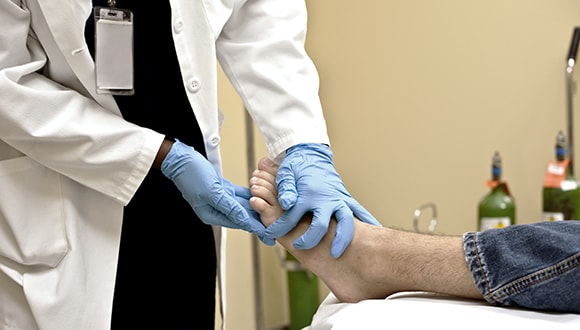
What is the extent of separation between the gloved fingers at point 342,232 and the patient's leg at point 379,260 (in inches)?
1.3

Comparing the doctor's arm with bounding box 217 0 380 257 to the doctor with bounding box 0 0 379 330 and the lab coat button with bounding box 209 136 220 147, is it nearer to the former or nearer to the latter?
the doctor with bounding box 0 0 379 330

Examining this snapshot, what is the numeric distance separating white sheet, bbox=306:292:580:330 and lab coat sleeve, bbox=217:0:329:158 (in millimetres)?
513

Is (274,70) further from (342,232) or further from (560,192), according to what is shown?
(560,192)

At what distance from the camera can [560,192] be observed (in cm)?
276

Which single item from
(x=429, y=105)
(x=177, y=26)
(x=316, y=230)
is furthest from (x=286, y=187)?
(x=429, y=105)

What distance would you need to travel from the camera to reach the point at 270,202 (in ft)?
5.15

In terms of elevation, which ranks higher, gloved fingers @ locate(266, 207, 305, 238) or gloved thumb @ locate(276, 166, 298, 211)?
gloved thumb @ locate(276, 166, 298, 211)

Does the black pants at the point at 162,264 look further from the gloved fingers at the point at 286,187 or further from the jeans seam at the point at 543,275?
the jeans seam at the point at 543,275

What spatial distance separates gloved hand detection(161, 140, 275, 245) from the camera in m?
1.48

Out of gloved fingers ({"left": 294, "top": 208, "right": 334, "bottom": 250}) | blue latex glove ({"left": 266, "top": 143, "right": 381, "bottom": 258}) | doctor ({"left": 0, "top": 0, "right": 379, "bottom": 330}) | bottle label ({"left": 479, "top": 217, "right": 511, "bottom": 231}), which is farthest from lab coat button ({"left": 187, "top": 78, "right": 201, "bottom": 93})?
bottle label ({"left": 479, "top": 217, "right": 511, "bottom": 231})

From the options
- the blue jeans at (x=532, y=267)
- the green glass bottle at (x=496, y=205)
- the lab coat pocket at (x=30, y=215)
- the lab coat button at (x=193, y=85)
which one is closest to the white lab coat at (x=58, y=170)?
the lab coat pocket at (x=30, y=215)

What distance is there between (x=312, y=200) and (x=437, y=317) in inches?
16.8

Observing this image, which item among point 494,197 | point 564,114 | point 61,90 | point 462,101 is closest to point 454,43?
point 462,101

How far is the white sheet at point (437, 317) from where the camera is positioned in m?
1.11
